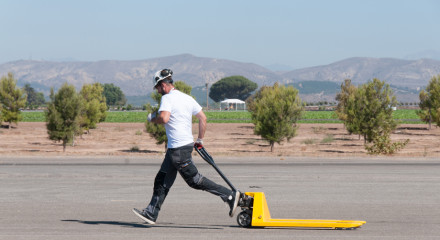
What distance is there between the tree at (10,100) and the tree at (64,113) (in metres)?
23.9

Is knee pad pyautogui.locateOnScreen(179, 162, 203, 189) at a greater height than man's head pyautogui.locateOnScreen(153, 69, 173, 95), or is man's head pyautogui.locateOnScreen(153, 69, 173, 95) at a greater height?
man's head pyautogui.locateOnScreen(153, 69, 173, 95)

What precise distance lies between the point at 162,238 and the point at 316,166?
1279 centimetres

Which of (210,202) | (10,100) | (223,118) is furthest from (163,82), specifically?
(223,118)

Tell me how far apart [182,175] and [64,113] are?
25.9m

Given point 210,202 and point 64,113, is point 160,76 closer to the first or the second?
point 210,202

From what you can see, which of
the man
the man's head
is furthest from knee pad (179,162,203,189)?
the man's head

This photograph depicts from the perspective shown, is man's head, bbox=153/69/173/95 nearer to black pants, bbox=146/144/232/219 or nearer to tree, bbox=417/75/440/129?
black pants, bbox=146/144/232/219

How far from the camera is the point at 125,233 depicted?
25.9 feet

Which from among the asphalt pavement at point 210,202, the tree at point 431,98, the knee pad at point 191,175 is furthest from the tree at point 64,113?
the tree at point 431,98

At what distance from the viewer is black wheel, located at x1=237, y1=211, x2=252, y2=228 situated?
828 cm

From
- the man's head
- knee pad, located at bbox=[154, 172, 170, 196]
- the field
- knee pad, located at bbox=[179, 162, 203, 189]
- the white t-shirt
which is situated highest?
the man's head

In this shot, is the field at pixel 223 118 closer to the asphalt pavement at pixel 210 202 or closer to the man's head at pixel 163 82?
the asphalt pavement at pixel 210 202

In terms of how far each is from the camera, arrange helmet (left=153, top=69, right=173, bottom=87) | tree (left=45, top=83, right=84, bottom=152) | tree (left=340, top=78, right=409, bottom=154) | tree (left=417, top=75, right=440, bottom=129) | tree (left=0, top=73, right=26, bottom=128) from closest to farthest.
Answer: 1. helmet (left=153, top=69, right=173, bottom=87)
2. tree (left=45, top=83, right=84, bottom=152)
3. tree (left=340, top=78, right=409, bottom=154)
4. tree (left=417, top=75, right=440, bottom=129)
5. tree (left=0, top=73, right=26, bottom=128)

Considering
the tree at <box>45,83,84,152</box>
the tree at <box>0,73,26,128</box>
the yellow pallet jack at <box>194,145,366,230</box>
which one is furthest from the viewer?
the tree at <box>0,73,26,128</box>
